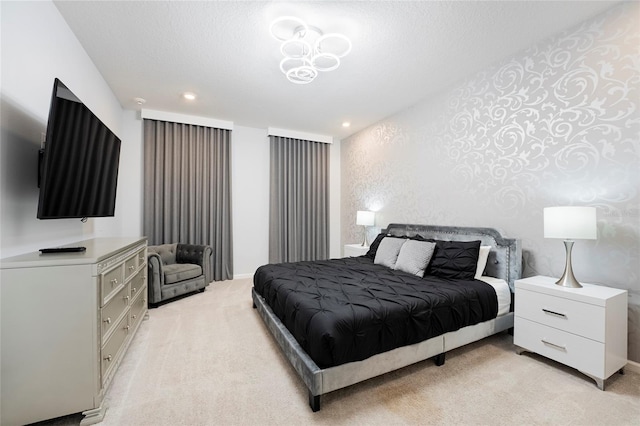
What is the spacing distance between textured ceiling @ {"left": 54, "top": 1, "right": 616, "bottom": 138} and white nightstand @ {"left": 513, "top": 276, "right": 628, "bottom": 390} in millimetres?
2246

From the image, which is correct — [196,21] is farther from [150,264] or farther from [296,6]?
[150,264]

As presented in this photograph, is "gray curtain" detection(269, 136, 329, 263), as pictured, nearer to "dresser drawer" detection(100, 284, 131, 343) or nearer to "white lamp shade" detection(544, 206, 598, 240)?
"dresser drawer" detection(100, 284, 131, 343)

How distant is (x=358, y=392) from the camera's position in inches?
72.2

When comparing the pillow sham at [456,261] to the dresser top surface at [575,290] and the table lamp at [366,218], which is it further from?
the table lamp at [366,218]

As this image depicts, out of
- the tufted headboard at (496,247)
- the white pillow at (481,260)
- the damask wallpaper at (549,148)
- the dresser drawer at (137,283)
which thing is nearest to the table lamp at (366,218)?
the damask wallpaper at (549,148)

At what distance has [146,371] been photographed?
80.8 inches

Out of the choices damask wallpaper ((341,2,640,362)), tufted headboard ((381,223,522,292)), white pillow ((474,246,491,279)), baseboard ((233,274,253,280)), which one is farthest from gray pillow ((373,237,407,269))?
baseboard ((233,274,253,280))

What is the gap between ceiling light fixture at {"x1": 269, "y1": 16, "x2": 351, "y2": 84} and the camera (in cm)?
227

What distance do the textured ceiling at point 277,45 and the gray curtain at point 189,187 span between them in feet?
2.30

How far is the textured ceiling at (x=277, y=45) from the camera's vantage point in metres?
2.15

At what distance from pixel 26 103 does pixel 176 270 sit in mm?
2374

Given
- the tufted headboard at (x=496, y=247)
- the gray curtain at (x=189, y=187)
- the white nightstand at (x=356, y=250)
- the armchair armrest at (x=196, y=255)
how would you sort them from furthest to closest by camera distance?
1. the white nightstand at (x=356, y=250)
2. the gray curtain at (x=189, y=187)
3. the armchair armrest at (x=196, y=255)
4. the tufted headboard at (x=496, y=247)

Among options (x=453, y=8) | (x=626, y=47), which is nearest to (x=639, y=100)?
(x=626, y=47)

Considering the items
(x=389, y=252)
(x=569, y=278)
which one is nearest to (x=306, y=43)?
(x=389, y=252)
